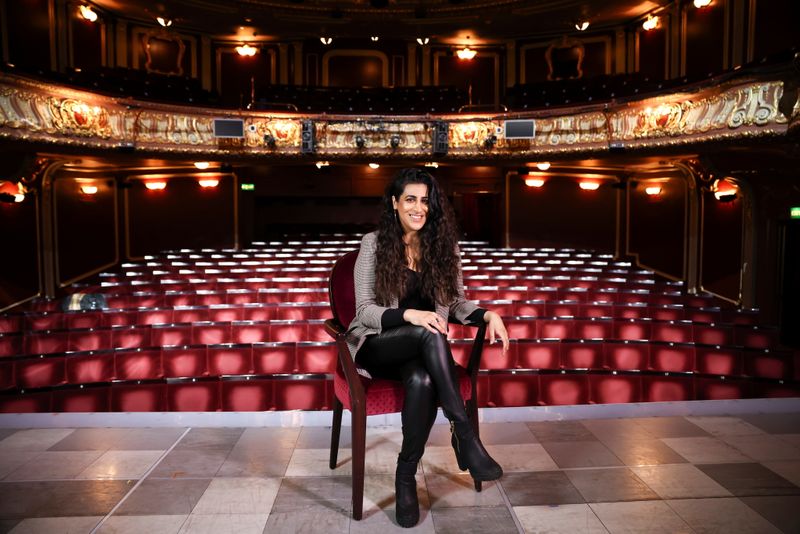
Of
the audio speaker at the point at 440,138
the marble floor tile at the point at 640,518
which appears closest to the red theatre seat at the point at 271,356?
the marble floor tile at the point at 640,518

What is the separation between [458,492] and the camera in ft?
4.55

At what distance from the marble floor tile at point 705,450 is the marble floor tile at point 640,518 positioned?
345mm

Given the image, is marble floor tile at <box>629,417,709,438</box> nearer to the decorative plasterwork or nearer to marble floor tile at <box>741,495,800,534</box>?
marble floor tile at <box>741,495,800,534</box>

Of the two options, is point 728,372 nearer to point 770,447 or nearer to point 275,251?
point 770,447

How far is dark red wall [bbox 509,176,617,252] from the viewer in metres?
7.46

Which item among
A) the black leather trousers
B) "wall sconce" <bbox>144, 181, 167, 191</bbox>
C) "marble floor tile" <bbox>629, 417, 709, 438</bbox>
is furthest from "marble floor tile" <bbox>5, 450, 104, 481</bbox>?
"wall sconce" <bbox>144, 181, 167, 191</bbox>

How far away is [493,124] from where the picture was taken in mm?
6090

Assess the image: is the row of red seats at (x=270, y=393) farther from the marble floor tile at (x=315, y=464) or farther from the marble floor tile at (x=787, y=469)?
the marble floor tile at (x=787, y=469)

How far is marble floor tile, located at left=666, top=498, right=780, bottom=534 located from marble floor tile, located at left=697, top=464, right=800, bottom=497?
83mm

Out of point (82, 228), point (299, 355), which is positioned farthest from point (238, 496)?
point (82, 228)

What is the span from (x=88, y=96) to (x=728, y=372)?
17.4ft

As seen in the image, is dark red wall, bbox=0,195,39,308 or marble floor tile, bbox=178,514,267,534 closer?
marble floor tile, bbox=178,514,267,534

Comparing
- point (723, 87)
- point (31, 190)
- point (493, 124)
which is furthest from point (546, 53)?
point (31, 190)

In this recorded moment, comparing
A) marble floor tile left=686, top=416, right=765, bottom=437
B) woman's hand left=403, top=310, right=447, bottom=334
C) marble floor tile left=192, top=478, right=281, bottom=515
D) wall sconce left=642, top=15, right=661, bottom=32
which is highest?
wall sconce left=642, top=15, right=661, bottom=32
